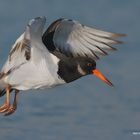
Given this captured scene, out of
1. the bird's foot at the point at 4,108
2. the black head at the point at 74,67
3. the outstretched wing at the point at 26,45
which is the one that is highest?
the outstretched wing at the point at 26,45

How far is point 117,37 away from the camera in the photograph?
1856 centimetres

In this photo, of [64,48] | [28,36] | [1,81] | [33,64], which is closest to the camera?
[28,36]

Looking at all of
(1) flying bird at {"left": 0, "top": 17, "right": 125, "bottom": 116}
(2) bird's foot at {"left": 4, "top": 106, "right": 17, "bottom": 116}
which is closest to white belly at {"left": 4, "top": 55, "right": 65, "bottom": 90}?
(1) flying bird at {"left": 0, "top": 17, "right": 125, "bottom": 116}

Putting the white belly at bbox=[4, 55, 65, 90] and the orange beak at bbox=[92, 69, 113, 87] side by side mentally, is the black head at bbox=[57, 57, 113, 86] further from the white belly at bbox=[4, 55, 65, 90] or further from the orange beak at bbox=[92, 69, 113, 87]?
the white belly at bbox=[4, 55, 65, 90]

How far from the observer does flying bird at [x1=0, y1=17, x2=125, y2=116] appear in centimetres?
1722

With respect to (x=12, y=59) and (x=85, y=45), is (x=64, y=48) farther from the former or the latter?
(x=12, y=59)

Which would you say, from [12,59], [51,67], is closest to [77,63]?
[51,67]

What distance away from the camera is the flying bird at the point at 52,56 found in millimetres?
17219

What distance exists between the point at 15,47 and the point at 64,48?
3.32 metres

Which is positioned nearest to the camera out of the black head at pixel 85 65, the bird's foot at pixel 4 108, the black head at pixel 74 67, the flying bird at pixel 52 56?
the flying bird at pixel 52 56

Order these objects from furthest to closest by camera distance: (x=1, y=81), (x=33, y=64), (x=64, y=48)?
1. (x=64, y=48)
2. (x=1, y=81)
3. (x=33, y=64)

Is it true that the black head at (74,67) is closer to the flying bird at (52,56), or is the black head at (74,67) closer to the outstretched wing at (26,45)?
the flying bird at (52,56)

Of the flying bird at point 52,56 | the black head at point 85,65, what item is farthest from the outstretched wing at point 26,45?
the black head at point 85,65

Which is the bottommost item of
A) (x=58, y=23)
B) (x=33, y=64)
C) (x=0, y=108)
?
(x=0, y=108)
